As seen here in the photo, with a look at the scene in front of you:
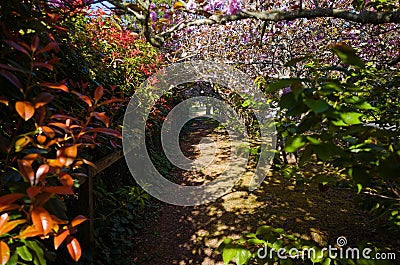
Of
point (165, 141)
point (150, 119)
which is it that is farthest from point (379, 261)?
point (165, 141)

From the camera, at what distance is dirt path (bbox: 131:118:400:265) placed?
2.74m

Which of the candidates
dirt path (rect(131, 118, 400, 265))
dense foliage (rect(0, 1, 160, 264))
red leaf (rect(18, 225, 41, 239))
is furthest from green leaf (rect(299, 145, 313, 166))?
dirt path (rect(131, 118, 400, 265))

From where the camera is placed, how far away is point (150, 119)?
15.5 feet

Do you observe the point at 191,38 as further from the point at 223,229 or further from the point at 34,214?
the point at 34,214

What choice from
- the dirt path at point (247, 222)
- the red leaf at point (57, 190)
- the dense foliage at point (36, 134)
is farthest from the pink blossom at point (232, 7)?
the dirt path at point (247, 222)

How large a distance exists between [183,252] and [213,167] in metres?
2.82

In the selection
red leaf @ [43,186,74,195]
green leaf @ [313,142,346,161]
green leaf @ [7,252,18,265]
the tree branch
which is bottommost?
green leaf @ [7,252,18,265]

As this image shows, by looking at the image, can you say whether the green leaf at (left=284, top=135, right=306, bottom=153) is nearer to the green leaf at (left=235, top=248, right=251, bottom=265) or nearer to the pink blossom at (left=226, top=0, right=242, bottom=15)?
the green leaf at (left=235, top=248, right=251, bottom=265)

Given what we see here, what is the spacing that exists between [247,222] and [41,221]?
2.91 m

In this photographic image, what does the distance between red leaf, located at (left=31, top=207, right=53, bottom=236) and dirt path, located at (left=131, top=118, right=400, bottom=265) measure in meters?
2.25

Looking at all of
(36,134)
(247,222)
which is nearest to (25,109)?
(36,134)

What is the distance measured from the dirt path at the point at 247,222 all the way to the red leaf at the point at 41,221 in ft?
7.39

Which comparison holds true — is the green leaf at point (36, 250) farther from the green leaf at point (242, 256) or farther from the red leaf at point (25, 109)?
the green leaf at point (242, 256)

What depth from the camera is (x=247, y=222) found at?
3.26 metres
